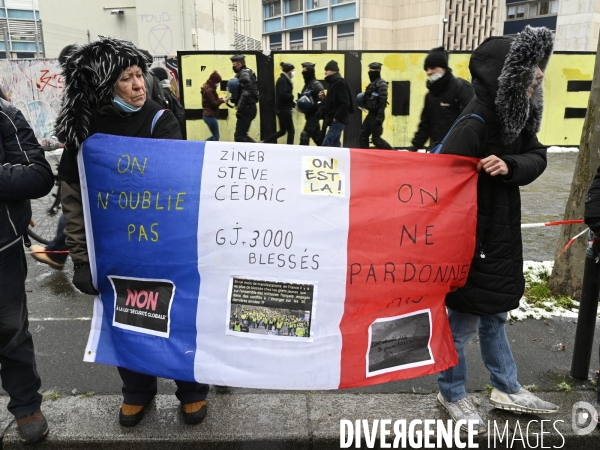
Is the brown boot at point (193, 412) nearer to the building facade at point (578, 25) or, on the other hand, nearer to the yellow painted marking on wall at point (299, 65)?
the yellow painted marking on wall at point (299, 65)

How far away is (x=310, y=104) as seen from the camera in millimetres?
10516

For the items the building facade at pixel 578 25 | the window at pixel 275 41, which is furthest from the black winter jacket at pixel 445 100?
the window at pixel 275 41

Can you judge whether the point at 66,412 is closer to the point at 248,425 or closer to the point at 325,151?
the point at 248,425

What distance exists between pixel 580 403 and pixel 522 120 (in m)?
1.65

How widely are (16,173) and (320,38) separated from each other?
72730 mm

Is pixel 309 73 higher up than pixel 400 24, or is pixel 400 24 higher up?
pixel 400 24

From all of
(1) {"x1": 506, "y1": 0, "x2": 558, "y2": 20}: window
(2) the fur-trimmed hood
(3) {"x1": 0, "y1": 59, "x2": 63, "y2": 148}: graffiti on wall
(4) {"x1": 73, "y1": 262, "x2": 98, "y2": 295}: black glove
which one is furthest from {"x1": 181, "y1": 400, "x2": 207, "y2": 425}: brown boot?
(1) {"x1": 506, "y1": 0, "x2": 558, "y2": 20}: window

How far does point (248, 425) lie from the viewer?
2.80m

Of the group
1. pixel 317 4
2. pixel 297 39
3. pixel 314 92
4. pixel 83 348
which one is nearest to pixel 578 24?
pixel 314 92

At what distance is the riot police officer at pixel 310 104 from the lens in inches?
414

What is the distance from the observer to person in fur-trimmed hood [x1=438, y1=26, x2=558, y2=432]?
242 centimetres

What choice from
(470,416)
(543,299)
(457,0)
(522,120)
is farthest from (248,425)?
(457,0)

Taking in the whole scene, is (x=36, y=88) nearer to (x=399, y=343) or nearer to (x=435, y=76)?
(x=435, y=76)

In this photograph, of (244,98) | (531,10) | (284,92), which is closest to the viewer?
(244,98)
